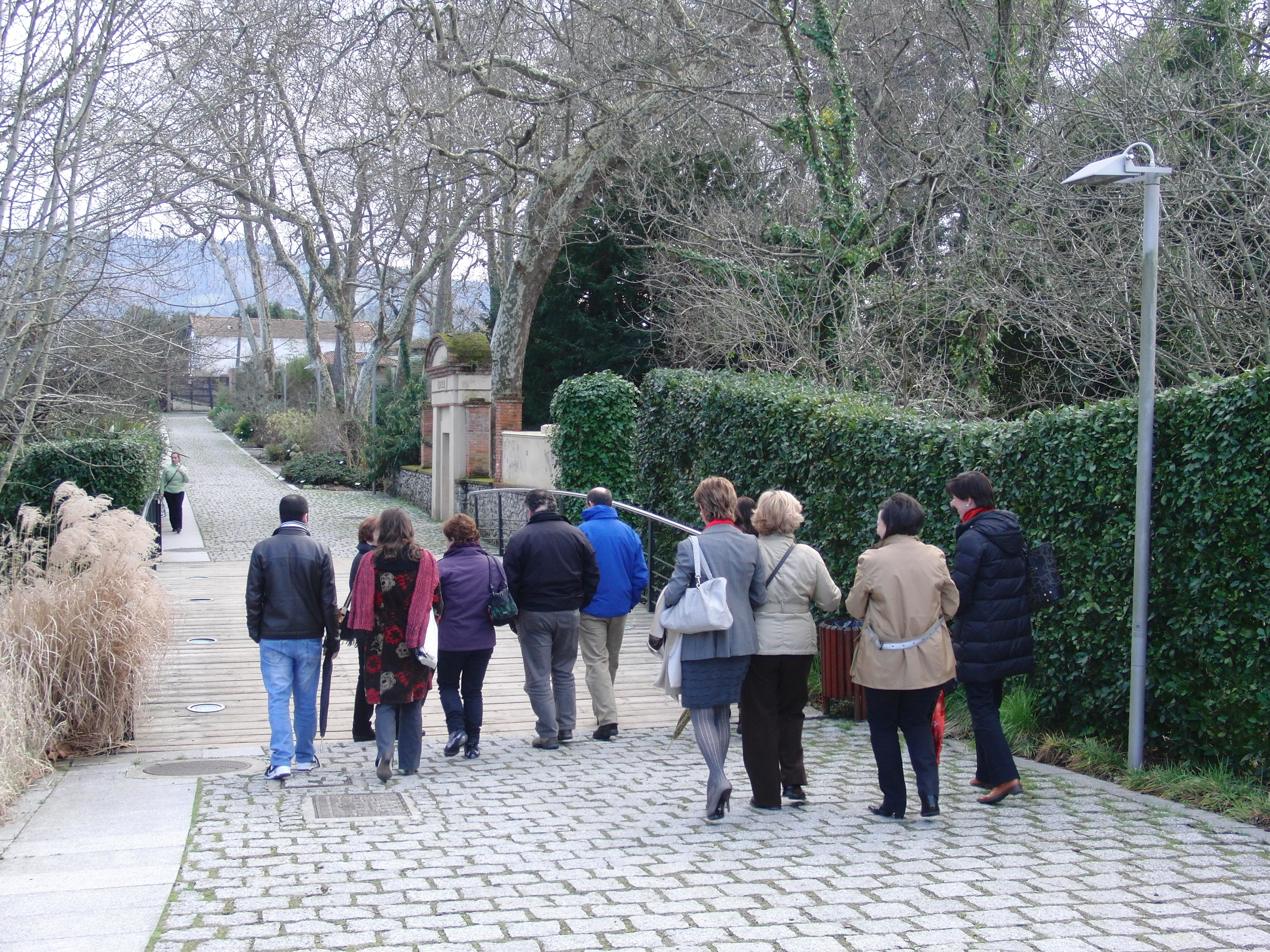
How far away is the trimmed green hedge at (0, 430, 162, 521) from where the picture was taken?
17.6m

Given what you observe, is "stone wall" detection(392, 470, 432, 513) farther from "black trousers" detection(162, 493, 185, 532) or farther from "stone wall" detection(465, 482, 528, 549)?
"black trousers" detection(162, 493, 185, 532)

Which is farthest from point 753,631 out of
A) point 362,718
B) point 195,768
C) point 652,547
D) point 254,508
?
point 254,508

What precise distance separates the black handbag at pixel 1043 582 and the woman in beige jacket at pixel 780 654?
1.04 m

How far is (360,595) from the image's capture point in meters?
6.91

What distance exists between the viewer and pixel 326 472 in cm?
3325

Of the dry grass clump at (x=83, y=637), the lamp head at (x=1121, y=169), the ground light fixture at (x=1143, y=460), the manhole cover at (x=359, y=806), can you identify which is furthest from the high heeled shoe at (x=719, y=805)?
the dry grass clump at (x=83, y=637)

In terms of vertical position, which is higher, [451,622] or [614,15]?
[614,15]

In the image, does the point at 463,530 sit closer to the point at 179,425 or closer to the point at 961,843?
the point at 961,843

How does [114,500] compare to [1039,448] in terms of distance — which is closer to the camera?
[1039,448]

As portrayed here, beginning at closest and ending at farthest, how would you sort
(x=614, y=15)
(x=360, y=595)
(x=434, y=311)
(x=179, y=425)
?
(x=360, y=595)
(x=614, y=15)
(x=434, y=311)
(x=179, y=425)

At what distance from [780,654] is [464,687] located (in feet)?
8.58

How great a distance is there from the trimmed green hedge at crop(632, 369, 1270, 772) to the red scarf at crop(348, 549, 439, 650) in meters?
3.51

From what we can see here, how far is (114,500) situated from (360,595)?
12366 millimetres

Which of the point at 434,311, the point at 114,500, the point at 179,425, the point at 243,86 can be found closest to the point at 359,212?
the point at 434,311
